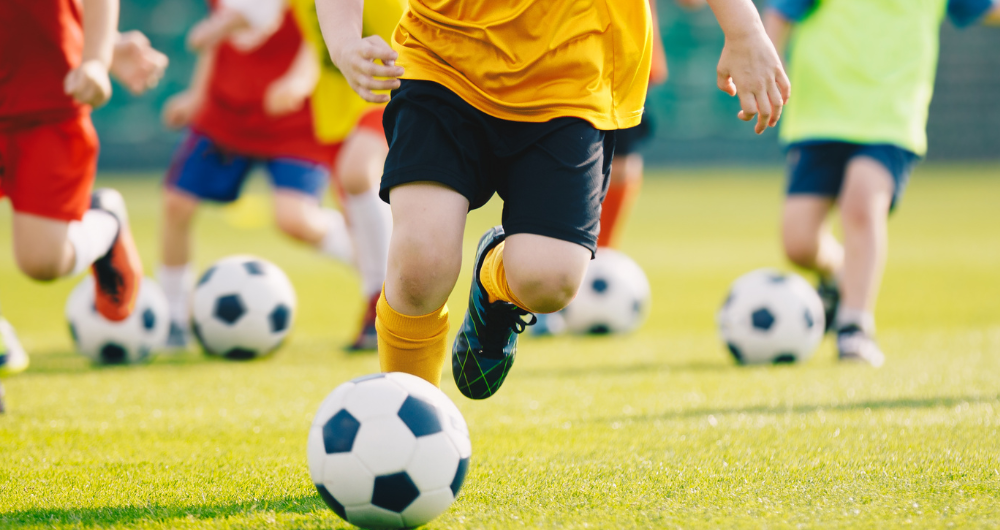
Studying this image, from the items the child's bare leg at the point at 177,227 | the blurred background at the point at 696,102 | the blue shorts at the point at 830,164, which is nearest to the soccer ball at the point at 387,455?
the blue shorts at the point at 830,164

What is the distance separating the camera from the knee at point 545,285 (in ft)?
7.63

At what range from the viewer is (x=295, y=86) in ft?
15.7

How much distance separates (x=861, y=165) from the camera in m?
4.12

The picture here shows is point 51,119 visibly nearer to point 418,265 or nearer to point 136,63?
point 136,63

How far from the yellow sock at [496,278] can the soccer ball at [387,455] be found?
0.54 m

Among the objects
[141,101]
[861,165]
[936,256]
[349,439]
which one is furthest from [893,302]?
[141,101]

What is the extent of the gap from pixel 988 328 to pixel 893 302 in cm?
114

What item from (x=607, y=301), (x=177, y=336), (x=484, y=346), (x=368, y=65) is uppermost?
(x=368, y=65)

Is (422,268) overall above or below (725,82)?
below

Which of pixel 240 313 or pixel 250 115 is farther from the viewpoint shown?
pixel 250 115

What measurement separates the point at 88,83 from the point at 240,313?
1355 mm

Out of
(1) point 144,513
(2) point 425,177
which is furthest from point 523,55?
(1) point 144,513

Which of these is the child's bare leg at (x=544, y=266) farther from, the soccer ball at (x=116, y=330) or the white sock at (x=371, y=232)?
the soccer ball at (x=116, y=330)

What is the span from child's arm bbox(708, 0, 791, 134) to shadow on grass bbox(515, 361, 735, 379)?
1838 mm
